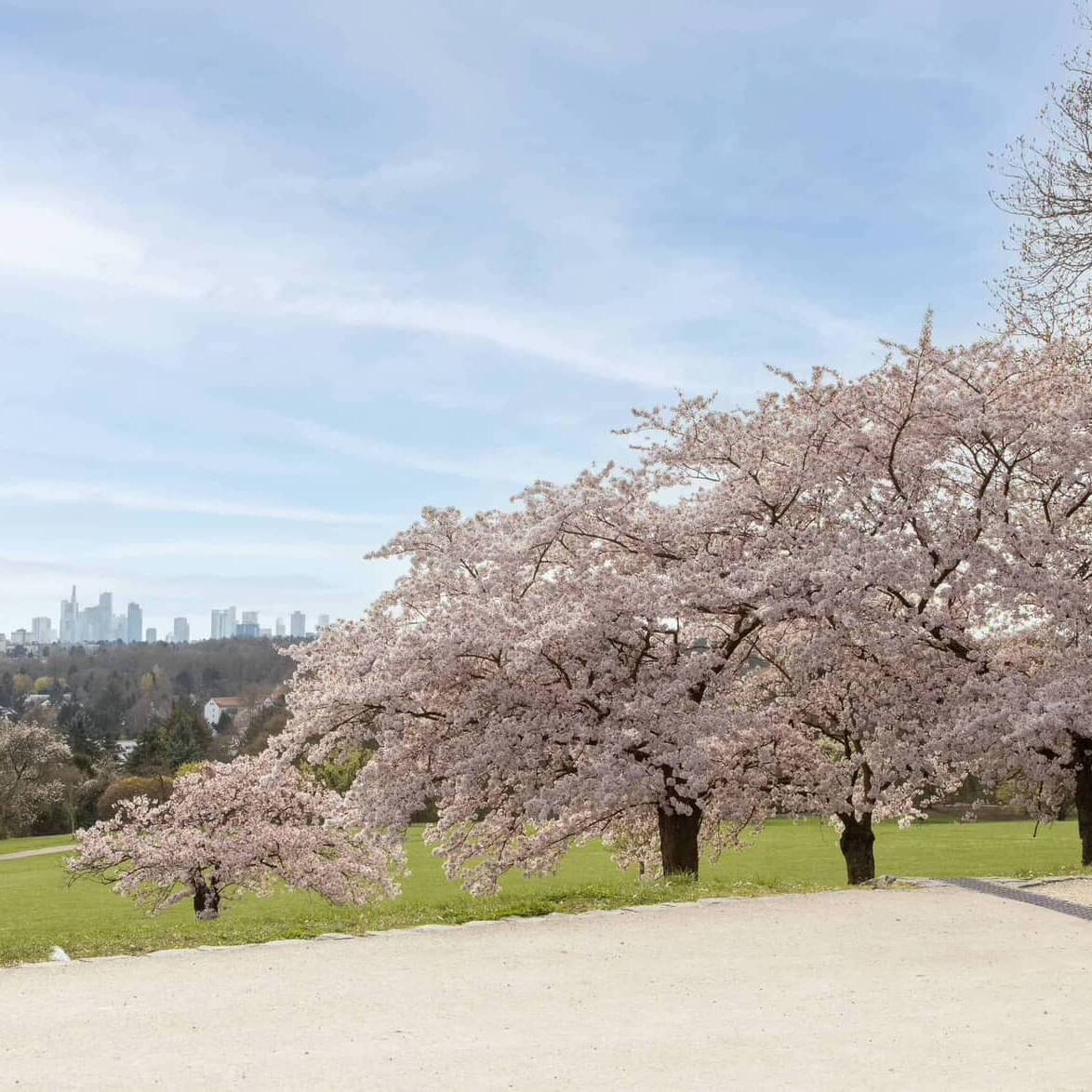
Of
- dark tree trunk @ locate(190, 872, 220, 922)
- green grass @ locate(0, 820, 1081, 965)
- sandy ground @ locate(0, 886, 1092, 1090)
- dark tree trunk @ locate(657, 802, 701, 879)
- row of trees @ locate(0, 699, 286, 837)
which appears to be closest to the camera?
Result: sandy ground @ locate(0, 886, 1092, 1090)

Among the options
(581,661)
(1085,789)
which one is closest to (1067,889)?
(1085,789)

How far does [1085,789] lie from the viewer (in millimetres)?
17016

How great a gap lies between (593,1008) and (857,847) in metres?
12.0

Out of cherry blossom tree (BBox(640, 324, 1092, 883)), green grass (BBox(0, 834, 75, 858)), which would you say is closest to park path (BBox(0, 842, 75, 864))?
green grass (BBox(0, 834, 75, 858))

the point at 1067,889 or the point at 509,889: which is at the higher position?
the point at 1067,889

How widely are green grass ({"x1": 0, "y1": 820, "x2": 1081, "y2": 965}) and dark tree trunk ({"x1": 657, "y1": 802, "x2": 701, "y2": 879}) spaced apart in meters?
0.72

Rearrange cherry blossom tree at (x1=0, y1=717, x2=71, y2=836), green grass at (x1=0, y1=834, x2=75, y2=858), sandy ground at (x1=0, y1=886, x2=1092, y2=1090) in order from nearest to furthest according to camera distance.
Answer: sandy ground at (x1=0, y1=886, x2=1092, y2=1090), green grass at (x1=0, y1=834, x2=75, y2=858), cherry blossom tree at (x1=0, y1=717, x2=71, y2=836)

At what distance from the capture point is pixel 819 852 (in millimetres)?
39062

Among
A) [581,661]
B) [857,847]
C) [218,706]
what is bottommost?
[857,847]

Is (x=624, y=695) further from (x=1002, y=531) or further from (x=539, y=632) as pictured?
(x=1002, y=531)

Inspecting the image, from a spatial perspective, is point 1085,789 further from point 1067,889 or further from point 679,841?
point 679,841

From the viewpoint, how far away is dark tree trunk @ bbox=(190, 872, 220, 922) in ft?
79.8

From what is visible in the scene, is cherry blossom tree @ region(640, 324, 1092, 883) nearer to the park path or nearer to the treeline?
the park path

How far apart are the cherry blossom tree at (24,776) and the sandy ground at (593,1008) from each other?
59.6 m
